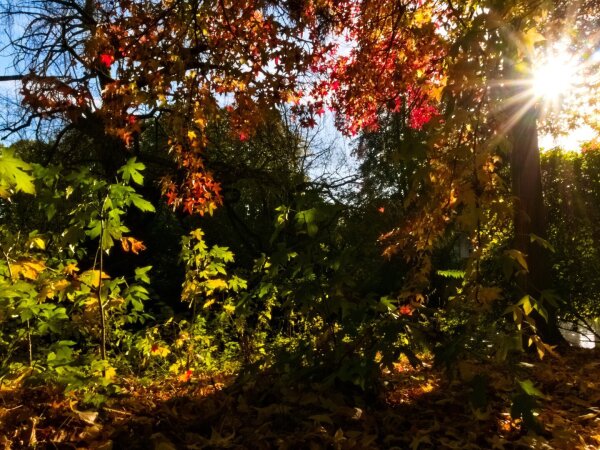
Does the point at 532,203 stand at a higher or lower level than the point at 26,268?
higher

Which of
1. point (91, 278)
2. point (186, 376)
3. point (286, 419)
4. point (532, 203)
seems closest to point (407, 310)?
point (286, 419)

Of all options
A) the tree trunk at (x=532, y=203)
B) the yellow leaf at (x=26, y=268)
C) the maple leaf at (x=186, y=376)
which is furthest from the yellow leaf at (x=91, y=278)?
the tree trunk at (x=532, y=203)

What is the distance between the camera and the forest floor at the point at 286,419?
7.97 ft

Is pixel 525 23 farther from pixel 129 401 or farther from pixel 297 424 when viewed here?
pixel 129 401

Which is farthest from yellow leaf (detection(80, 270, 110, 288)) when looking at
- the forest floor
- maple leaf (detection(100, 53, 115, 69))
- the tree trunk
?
the tree trunk

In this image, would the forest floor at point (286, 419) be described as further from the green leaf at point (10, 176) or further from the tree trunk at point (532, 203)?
the tree trunk at point (532, 203)

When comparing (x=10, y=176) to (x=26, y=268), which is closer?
(x=10, y=176)

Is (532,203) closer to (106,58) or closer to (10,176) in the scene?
(106,58)

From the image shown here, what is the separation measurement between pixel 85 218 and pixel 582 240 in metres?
7.13

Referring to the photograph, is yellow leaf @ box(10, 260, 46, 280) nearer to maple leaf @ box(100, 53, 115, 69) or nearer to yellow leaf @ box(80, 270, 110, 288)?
yellow leaf @ box(80, 270, 110, 288)

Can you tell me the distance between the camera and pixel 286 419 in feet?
8.99

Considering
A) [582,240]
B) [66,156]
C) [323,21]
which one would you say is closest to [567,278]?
[582,240]

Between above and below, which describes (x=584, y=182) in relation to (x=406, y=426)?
above

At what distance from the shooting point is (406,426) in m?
2.81
